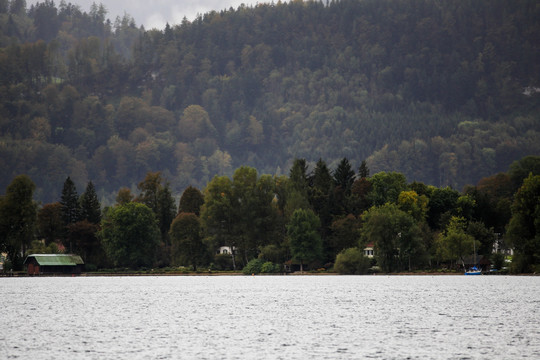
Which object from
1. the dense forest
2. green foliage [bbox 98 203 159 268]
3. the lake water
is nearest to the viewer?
the lake water

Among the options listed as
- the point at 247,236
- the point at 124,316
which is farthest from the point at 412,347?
the point at 247,236

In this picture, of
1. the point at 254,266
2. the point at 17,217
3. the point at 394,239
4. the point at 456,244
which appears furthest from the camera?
the point at 254,266

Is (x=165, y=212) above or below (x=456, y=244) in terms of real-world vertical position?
above

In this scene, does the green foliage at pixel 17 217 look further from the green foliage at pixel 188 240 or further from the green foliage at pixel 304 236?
the green foliage at pixel 304 236

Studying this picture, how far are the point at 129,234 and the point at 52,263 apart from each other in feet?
63.8

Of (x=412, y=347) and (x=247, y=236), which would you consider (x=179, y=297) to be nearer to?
(x=412, y=347)

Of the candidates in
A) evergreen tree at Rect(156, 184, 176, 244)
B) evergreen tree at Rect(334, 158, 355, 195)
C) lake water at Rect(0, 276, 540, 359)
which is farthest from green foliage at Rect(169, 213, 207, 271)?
lake water at Rect(0, 276, 540, 359)

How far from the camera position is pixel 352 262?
153 meters

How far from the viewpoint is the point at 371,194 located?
567 ft

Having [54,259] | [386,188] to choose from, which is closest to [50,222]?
[54,259]

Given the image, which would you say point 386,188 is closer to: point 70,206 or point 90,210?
point 90,210

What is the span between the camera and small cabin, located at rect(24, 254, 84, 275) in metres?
175

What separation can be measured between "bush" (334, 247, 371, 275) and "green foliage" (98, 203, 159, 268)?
46415 mm

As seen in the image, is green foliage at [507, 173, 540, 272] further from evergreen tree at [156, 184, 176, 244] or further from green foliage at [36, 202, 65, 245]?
green foliage at [36, 202, 65, 245]
